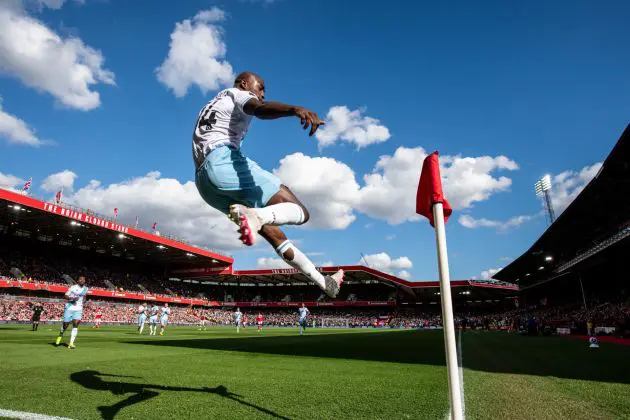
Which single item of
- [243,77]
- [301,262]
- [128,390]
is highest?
[243,77]

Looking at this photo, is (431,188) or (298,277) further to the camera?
(298,277)

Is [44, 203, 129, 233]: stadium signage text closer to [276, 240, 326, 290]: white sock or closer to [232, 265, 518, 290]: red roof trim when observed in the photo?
[232, 265, 518, 290]: red roof trim

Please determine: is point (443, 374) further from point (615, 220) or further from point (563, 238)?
point (563, 238)

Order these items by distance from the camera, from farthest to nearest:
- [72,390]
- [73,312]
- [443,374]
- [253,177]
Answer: [73,312] < [443,374] < [72,390] < [253,177]

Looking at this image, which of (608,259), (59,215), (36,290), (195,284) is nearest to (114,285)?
(36,290)

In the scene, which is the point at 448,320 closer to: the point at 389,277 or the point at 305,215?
the point at 305,215

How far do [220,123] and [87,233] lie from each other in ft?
155

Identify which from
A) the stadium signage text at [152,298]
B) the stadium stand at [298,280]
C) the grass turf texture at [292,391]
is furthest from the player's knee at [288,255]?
the stadium signage text at [152,298]

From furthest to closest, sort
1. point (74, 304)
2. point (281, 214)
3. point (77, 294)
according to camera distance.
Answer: point (74, 304)
point (77, 294)
point (281, 214)

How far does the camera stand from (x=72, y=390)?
4133 millimetres

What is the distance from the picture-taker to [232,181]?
3.46 metres

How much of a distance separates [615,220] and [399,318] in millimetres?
35725

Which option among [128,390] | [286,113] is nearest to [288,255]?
[286,113]

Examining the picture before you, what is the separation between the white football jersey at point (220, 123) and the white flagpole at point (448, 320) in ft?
6.95
